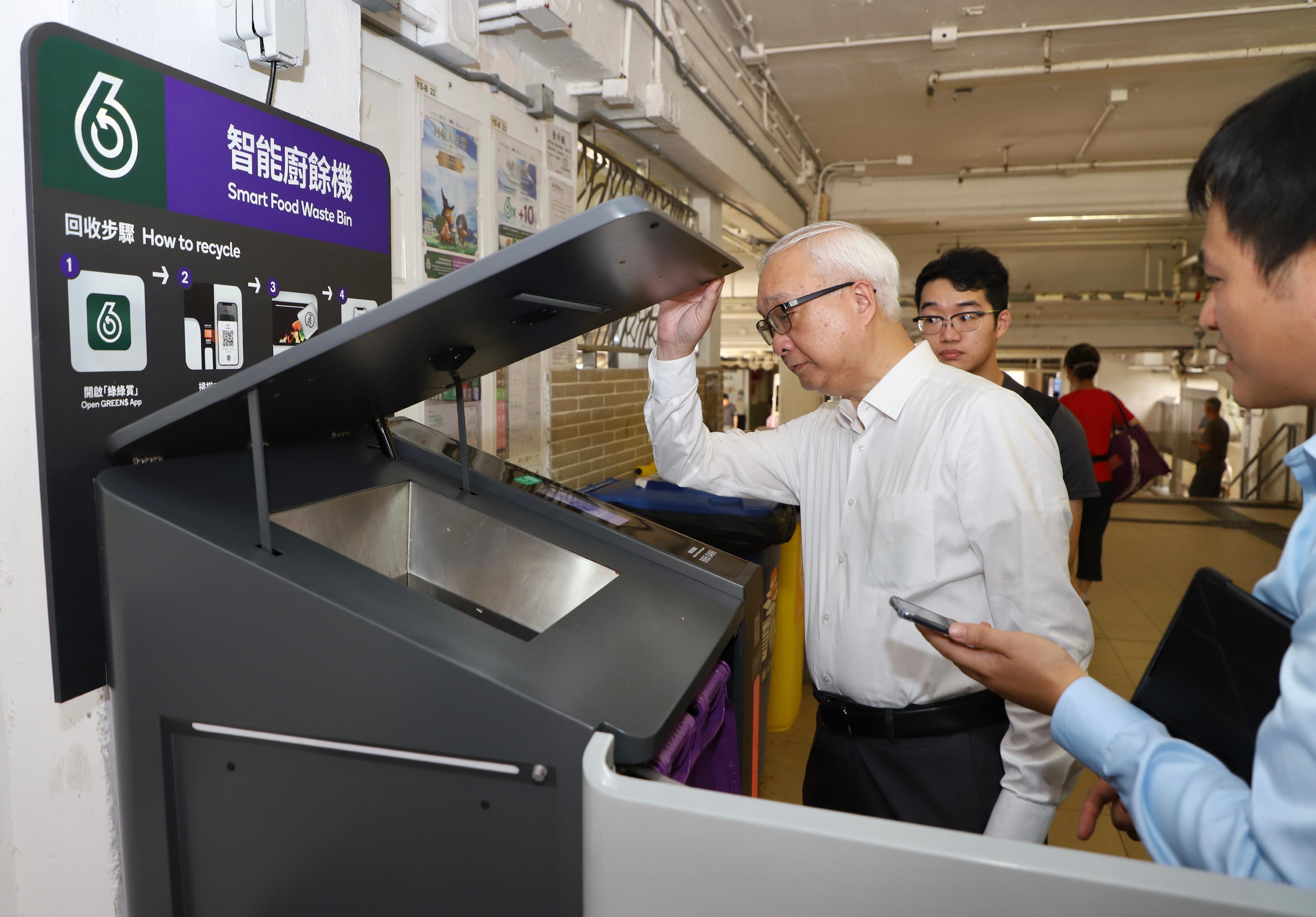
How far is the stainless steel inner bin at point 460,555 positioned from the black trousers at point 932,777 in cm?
59

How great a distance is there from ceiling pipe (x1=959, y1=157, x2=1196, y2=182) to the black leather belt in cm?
622

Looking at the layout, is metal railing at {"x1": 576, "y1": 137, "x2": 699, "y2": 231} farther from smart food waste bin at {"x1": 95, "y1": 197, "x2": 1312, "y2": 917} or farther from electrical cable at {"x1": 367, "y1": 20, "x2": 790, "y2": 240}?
smart food waste bin at {"x1": 95, "y1": 197, "x2": 1312, "y2": 917}

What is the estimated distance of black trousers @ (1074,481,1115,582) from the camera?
169 inches

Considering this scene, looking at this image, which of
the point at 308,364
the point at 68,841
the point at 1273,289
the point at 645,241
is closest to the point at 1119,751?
the point at 1273,289

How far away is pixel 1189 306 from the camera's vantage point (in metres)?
9.99

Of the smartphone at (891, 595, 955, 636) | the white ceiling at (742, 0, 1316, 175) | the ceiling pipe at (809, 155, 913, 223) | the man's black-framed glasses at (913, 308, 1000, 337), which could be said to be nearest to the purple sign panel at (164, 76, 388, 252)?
the smartphone at (891, 595, 955, 636)

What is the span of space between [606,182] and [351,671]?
322 centimetres

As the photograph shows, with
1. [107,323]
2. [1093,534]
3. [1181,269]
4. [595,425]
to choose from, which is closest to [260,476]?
[107,323]

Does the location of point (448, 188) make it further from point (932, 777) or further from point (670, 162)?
point (670, 162)

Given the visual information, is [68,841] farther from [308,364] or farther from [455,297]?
[455,297]

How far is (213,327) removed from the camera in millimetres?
1179

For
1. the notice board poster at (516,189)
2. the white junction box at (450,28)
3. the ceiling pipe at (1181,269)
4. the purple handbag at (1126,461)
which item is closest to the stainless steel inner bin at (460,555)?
the white junction box at (450,28)

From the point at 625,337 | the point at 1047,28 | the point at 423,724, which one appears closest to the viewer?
the point at 423,724

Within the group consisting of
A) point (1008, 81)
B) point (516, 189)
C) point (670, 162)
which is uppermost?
point (1008, 81)
